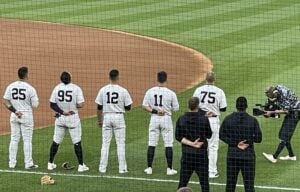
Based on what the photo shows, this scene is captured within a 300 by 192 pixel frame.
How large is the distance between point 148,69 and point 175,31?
6.54m

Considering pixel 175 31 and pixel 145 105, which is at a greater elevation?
pixel 175 31

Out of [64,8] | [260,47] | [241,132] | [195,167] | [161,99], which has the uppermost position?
[64,8]

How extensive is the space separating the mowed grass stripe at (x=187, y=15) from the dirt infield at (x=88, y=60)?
65.9 inches

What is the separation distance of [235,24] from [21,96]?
16488 millimetres

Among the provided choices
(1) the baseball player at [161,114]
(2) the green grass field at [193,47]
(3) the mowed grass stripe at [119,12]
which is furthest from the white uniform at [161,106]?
(3) the mowed grass stripe at [119,12]

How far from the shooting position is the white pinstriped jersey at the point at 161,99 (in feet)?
38.7

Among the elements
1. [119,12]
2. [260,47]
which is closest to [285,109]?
[260,47]

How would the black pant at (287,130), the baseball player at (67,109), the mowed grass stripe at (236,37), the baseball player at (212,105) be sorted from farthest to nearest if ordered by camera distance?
the mowed grass stripe at (236,37), the black pant at (287,130), the baseball player at (67,109), the baseball player at (212,105)

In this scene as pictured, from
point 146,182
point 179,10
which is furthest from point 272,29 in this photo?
point 146,182

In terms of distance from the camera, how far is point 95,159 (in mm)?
12734

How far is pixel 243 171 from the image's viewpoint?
10047 mm

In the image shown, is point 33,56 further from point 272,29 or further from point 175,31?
point 272,29

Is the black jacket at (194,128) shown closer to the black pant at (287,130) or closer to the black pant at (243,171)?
the black pant at (243,171)

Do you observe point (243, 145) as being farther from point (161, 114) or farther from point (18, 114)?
point (18, 114)
